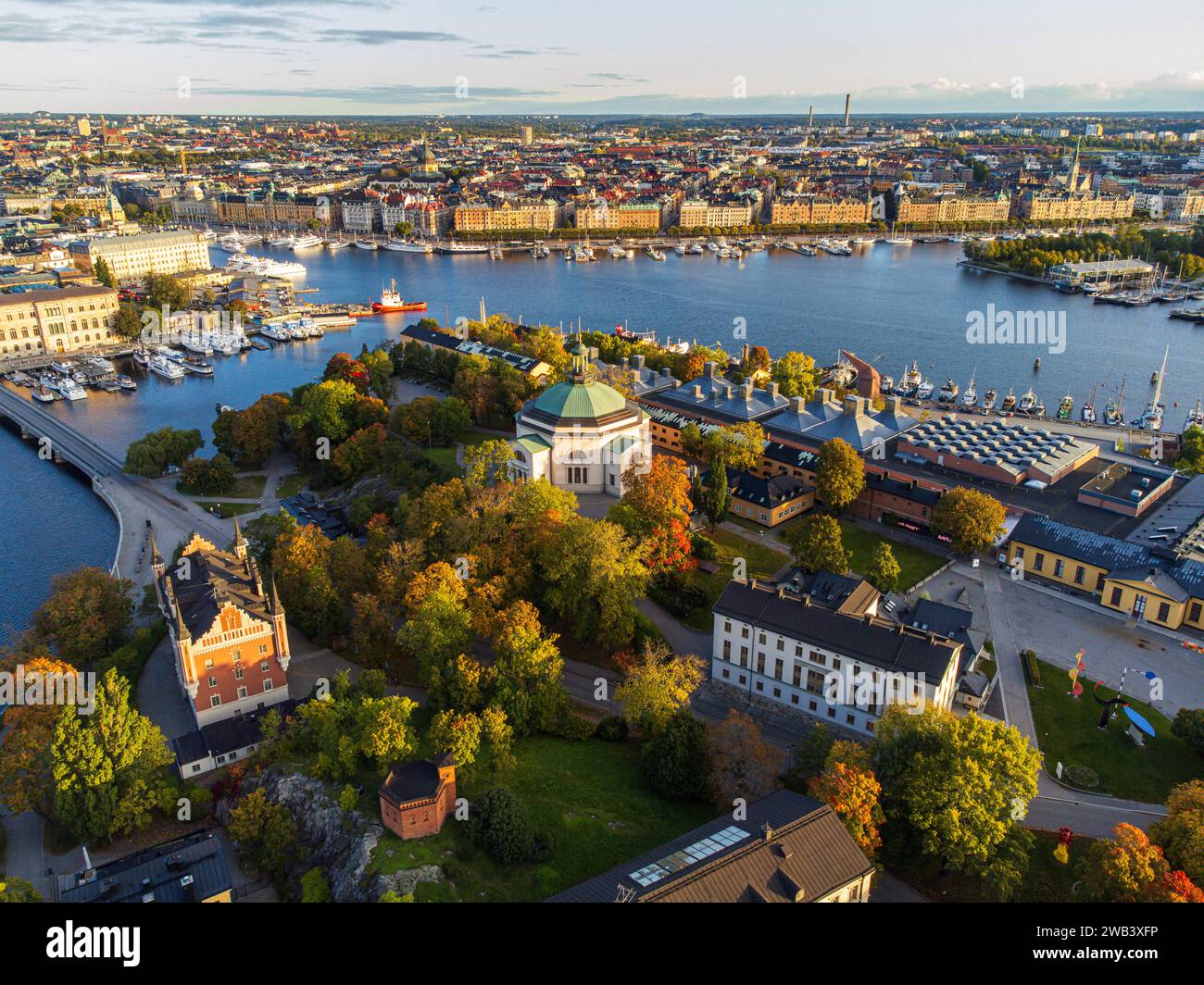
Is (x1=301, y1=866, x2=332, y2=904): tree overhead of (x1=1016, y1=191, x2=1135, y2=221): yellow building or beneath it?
beneath

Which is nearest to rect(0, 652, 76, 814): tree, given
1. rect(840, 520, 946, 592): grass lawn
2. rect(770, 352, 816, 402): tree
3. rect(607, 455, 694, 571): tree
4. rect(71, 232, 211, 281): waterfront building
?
rect(607, 455, 694, 571): tree

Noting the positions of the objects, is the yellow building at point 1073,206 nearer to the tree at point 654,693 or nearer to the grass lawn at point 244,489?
the grass lawn at point 244,489

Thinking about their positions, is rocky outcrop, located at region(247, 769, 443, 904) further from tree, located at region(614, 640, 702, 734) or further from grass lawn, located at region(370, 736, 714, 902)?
tree, located at region(614, 640, 702, 734)

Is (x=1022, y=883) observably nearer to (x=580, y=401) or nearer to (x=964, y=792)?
(x=964, y=792)

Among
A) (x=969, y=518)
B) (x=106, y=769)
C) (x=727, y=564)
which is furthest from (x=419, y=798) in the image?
(x=969, y=518)

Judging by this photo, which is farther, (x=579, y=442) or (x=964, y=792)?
(x=579, y=442)
